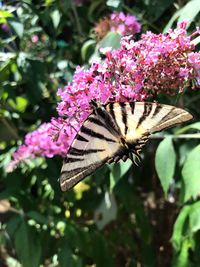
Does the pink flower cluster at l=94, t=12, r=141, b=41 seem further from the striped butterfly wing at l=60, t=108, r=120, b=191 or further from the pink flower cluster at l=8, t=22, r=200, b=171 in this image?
the striped butterfly wing at l=60, t=108, r=120, b=191

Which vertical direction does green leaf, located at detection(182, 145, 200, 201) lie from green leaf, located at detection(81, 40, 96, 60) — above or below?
below

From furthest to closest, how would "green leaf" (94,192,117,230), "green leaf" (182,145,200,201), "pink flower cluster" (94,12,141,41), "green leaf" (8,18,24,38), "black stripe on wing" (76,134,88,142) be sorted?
1. "green leaf" (94,192,117,230)
2. "green leaf" (8,18,24,38)
3. "pink flower cluster" (94,12,141,41)
4. "green leaf" (182,145,200,201)
5. "black stripe on wing" (76,134,88,142)

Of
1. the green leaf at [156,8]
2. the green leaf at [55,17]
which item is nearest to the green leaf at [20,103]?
the green leaf at [55,17]

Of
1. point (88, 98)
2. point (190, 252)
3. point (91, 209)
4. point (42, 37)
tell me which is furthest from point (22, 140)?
point (88, 98)

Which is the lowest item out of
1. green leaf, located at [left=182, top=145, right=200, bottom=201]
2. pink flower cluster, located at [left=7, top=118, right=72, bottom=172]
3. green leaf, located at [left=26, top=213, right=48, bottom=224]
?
green leaf, located at [left=182, top=145, right=200, bottom=201]

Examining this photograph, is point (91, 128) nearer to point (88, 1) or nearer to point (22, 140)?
point (22, 140)

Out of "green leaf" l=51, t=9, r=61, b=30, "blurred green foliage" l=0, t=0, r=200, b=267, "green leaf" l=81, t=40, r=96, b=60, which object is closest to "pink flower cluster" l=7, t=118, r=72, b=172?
"blurred green foliage" l=0, t=0, r=200, b=267

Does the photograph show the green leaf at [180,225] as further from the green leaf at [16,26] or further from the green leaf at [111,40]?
the green leaf at [16,26]

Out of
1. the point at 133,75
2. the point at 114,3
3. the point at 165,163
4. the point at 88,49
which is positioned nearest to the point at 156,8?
the point at 114,3
